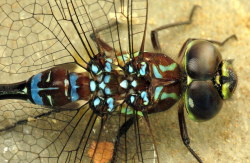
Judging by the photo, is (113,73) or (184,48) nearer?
(113,73)

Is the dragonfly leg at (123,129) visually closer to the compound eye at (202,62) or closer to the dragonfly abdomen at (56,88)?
the dragonfly abdomen at (56,88)

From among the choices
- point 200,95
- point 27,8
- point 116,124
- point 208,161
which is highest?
point 27,8

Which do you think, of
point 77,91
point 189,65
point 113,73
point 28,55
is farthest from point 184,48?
point 28,55

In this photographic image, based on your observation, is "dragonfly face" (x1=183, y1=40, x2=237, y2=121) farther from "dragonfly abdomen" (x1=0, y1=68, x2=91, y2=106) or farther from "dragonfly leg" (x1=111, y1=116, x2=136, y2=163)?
"dragonfly abdomen" (x1=0, y1=68, x2=91, y2=106)

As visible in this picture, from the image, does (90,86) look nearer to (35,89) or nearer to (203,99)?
(35,89)

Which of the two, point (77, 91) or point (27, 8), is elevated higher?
point (27, 8)

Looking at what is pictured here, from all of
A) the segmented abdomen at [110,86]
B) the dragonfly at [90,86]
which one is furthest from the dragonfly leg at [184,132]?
the segmented abdomen at [110,86]

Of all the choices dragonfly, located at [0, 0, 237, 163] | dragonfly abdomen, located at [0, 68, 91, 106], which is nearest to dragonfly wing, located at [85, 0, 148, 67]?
dragonfly, located at [0, 0, 237, 163]

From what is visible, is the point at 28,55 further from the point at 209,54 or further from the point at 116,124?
the point at 209,54
